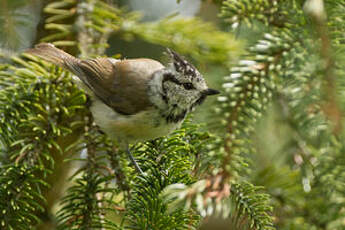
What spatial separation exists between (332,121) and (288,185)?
1.01 metres

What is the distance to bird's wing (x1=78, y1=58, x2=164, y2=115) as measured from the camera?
2561 millimetres

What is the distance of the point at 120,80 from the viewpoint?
8.81ft

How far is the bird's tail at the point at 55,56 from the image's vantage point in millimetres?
2362

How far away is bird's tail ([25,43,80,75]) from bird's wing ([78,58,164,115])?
5cm

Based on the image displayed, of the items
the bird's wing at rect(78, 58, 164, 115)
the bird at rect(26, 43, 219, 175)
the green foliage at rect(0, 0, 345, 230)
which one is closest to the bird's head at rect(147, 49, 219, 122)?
the bird at rect(26, 43, 219, 175)

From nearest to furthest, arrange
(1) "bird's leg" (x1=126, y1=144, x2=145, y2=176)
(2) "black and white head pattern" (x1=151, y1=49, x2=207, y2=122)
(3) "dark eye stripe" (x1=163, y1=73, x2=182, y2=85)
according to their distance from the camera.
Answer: (1) "bird's leg" (x1=126, y1=144, x2=145, y2=176) < (2) "black and white head pattern" (x1=151, y1=49, x2=207, y2=122) < (3) "dark eye stripe" (x1=163, y1=73, x2=182, y2=85)

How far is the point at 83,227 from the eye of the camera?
64.6 inches

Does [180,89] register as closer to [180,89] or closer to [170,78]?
[180,89]

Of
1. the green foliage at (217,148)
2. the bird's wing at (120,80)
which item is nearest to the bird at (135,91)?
the bird's wing at (120,80)

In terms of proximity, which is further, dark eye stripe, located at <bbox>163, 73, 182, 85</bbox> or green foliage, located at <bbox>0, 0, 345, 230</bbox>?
dark eye stripe, located at <bbox>163, 73, 182, 85</bbox>

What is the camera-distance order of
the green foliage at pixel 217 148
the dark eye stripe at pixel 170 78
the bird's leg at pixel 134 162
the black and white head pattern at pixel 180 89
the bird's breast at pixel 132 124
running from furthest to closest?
the dark eye stripe at pixel 170 78
the black and white head pattern at pixel 180 89
the bird's breast at pixel 132 124
the bird's leg at pixel 134 162
the green foliage at pixel 217 148

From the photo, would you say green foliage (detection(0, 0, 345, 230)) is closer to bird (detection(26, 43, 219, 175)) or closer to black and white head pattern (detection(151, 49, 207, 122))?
bird (detection(26, 43, 219, 175))

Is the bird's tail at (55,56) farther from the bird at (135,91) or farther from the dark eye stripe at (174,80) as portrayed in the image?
the dark eye stripe at (174,80)

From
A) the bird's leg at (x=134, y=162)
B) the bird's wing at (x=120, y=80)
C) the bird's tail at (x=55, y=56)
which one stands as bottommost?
the bird's leg at (x=134, y=162)
